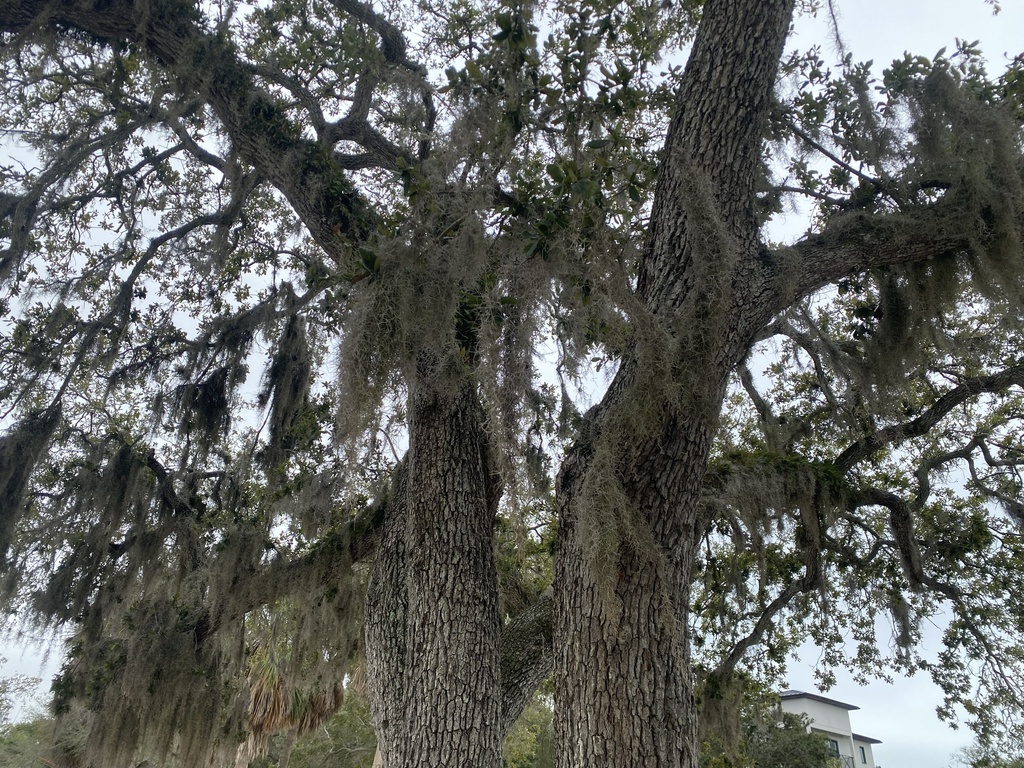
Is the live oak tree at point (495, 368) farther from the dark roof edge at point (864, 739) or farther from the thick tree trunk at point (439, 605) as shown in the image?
the dark roof edge at point (864, 739)

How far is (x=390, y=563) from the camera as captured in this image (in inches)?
149

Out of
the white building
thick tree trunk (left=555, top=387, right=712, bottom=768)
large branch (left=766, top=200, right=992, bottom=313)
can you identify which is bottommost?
thick tree trunk (left=555, top=387, right=712, bottom=768)

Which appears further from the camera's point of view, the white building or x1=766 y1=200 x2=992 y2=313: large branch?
the white building

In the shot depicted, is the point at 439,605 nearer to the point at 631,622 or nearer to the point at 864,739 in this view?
the point at 631,622

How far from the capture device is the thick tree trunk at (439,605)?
10.3 feet

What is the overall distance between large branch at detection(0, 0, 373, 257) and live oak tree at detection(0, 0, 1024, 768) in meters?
0.02

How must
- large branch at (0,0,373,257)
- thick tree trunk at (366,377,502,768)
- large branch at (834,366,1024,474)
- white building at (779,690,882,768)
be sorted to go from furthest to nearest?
white building at (779,690,882,768) → large branch at (834,366,1024,474) → large branch at (0,0,373,257) → thick tree trunk at (366,377,502,768)

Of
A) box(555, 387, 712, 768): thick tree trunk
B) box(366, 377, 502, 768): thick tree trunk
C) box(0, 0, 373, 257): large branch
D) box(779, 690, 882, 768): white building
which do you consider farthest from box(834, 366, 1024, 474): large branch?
box(779, 690, 882, 768): white building

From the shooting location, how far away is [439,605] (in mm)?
3330

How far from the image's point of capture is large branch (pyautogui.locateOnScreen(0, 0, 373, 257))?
4328 mm

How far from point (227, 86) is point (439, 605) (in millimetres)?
3346

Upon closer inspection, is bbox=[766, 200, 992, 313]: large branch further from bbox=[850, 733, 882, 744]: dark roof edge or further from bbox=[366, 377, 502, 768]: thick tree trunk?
bbox=[850, 733, 882, 744]: dark roof edge

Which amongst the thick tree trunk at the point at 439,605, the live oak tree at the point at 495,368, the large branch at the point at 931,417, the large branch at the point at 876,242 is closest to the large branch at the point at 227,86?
the live oak tree at the point at 495,368

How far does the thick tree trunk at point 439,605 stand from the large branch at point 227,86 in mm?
1460
